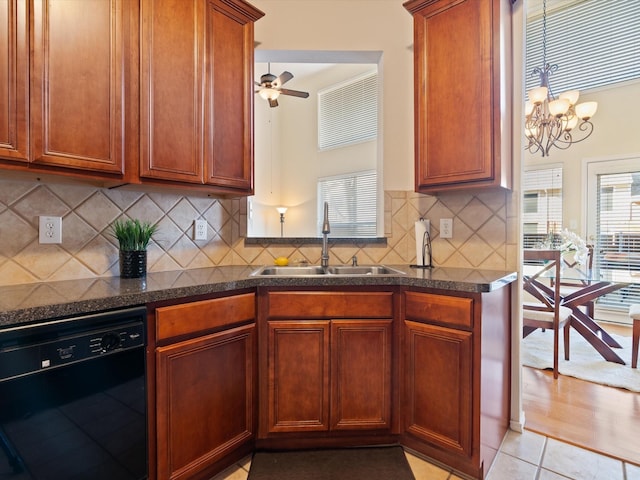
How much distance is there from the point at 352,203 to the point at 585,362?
12.4 ft

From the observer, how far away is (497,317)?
5.41ft

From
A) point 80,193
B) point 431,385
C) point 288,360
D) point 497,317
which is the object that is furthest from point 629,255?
point 80,193

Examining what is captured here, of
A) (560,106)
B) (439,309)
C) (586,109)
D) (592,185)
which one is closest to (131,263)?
(439,309)

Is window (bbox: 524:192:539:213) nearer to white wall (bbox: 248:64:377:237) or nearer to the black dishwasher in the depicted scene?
white wall (bbox: 248:64:377:237)

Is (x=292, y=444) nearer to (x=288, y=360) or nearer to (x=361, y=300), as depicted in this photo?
(x=288, y=360)

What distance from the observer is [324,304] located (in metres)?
1.62

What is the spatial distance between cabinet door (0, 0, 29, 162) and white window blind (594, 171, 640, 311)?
5590mm

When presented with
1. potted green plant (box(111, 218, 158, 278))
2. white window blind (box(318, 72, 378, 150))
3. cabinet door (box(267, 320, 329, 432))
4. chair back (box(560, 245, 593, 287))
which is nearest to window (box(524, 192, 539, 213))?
chair back (box(560, 245, 593, 287))

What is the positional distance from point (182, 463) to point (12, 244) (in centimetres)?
116

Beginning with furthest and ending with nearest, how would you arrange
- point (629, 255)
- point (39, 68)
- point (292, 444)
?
point (629, 255) → point (292, 444) → point (39, 68)

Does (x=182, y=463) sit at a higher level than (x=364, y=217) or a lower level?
lower

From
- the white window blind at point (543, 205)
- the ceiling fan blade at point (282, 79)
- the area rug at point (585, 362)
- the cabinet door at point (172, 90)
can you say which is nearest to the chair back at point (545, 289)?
the area rug at point (585, 362)

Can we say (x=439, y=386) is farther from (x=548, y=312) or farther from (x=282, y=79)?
(x=282, y=79)

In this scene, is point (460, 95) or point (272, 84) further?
point (272, 84)
